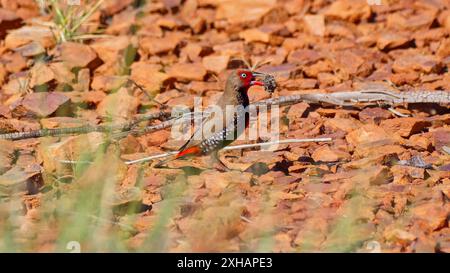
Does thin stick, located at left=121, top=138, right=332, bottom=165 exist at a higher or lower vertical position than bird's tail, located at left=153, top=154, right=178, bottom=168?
higher

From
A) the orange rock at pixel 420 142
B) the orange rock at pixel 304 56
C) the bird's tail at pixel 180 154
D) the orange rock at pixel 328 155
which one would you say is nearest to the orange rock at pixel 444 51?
the orange rock at pixel 304 56

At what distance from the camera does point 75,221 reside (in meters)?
4.94

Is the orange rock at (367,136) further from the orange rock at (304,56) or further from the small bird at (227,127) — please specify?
the orange rock at (304,56)

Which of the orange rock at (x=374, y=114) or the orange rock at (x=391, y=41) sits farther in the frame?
the orange rock at (x=391, y=41)

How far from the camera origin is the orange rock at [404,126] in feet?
21.9

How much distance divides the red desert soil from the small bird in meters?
0.14

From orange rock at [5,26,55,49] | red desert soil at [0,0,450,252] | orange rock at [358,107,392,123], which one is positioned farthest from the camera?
orange rock at [5,26,55,49]

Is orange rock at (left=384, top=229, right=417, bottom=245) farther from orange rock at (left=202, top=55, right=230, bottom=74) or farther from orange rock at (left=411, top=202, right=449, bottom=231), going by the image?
orange rock at (left=202, top=55, right=230, bottom=74)

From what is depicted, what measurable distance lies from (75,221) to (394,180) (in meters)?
1.99

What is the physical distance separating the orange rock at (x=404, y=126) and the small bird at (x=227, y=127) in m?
0.96

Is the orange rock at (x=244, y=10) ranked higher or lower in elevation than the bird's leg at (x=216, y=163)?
higher

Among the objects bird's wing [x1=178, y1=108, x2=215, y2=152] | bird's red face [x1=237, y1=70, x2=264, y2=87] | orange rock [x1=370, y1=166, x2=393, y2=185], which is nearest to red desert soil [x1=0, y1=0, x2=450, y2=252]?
orange rock [x1=370, y1=166, x2=393, y2=185]

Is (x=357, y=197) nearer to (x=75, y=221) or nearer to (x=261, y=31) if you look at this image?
(x=75, y=221)

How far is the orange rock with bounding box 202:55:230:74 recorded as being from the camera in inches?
317
